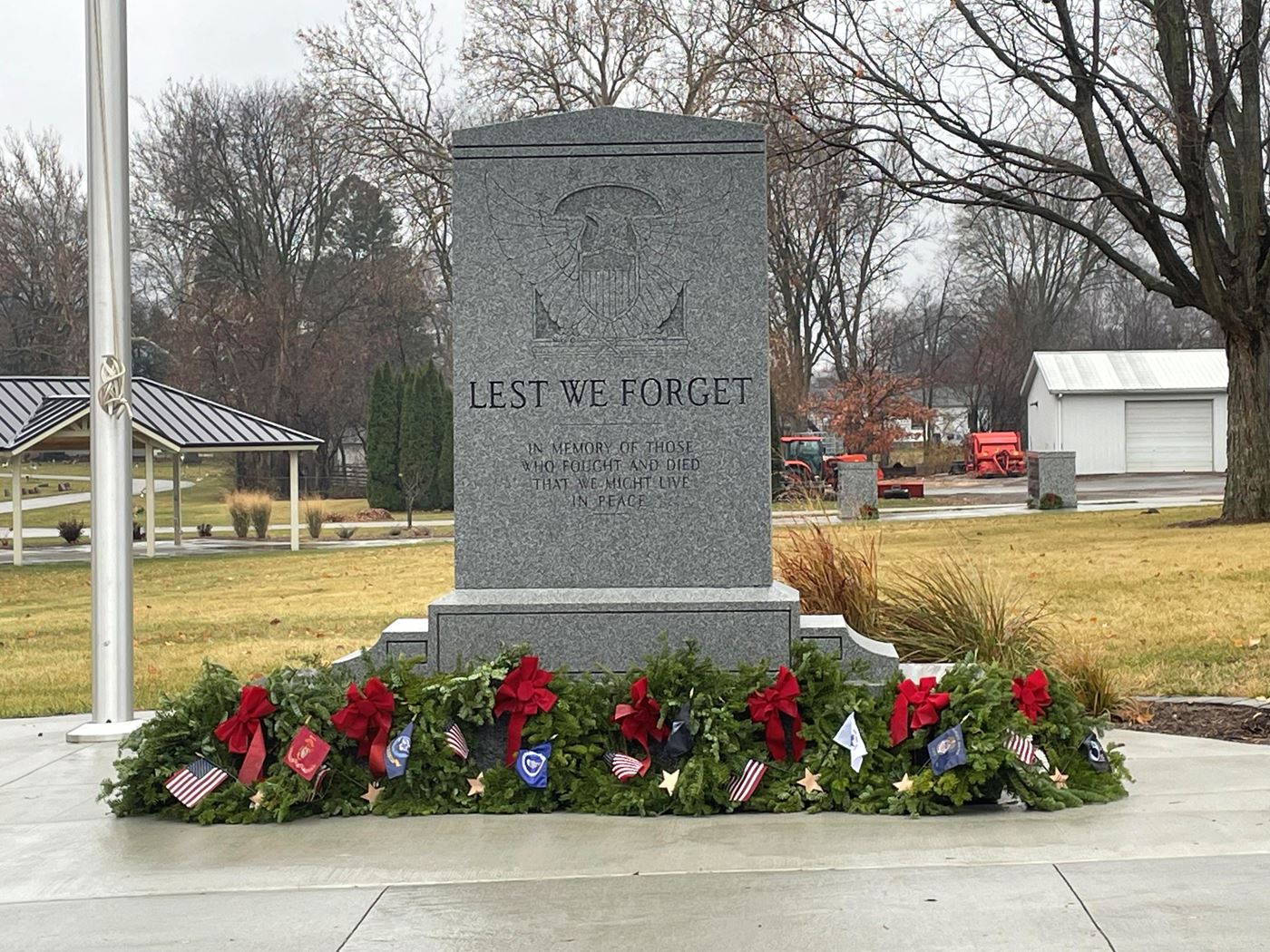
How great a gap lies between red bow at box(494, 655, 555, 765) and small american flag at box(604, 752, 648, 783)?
359mm

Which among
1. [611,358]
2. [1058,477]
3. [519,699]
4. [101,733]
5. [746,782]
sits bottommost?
[101,733]

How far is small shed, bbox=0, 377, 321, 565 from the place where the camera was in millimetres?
28141

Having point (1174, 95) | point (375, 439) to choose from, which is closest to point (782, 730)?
point (1174, 95)

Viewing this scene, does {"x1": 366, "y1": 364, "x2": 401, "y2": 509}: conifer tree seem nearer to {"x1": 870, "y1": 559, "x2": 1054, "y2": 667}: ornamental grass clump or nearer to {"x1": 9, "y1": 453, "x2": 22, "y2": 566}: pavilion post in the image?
{"x1": 9, "y1": 453, "x2": 22, "y2": 566}: pavilion post

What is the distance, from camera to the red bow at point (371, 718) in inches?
238

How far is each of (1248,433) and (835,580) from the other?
1699 centimetres

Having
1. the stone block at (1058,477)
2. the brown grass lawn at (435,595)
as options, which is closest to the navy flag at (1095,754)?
the brown grass lawn at (435,595)

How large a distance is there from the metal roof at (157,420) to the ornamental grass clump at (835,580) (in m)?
21.0

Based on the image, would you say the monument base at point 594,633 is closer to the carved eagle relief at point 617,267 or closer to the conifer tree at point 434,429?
the carved eagle relief at point 617,267

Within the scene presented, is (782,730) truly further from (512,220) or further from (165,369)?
(165,369)

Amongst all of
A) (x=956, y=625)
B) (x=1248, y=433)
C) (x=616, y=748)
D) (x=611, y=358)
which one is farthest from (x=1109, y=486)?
(x=616, y=748)

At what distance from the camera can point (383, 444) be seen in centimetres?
4644

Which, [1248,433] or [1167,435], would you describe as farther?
[1167,435]

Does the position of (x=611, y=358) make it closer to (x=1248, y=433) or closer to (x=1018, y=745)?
(x=1018, y=745)
